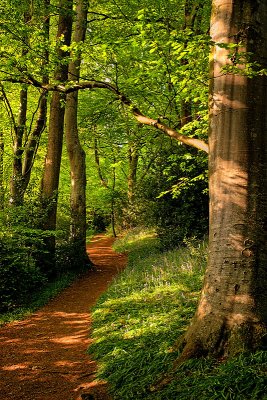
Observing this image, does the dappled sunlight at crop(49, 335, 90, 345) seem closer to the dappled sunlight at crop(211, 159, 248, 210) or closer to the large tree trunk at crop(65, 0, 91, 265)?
the dappled sunlight at crop(211, 159, 248, 210)

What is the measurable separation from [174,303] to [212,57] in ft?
13.7

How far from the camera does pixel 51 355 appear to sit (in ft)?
18.1

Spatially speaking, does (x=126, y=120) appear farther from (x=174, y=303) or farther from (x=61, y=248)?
(x=174, y=303)

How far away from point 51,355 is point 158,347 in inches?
75.3

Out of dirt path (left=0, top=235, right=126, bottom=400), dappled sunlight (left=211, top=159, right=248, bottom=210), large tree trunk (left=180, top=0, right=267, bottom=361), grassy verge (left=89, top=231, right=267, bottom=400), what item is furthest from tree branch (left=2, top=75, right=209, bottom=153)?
dirt path (left=0, top=235, right=126, bottom=400)

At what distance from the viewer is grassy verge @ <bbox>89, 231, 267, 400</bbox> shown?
3281mm

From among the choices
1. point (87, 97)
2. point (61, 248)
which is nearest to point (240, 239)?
point (61, 248)

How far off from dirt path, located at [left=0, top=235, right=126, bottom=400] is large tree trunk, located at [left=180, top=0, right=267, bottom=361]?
5.17ft

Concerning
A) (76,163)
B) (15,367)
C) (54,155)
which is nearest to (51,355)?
(15,367)

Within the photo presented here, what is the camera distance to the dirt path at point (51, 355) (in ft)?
14.1

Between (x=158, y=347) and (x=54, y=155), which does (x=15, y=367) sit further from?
(x=54, y=155)

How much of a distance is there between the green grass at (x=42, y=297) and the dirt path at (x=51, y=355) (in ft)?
0.63

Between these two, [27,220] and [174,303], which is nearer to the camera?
[174,303]

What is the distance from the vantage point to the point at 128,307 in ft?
22.4
